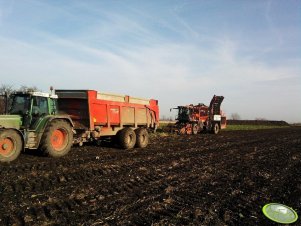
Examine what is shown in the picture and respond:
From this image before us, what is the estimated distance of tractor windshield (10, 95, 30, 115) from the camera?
10874mm

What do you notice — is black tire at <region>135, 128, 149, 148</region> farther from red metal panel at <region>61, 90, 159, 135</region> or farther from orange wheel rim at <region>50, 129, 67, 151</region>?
orange wheel rim at <region>50, 129, 67, 151</region>

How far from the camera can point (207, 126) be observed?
93.7ft

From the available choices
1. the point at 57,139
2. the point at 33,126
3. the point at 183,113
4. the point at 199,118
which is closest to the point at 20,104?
the point at 33,126

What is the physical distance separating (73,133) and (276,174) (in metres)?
7.03

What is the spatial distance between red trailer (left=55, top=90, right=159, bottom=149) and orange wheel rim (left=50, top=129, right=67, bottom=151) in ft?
3.32

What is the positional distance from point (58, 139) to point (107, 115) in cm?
268

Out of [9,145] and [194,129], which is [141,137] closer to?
[9,145]

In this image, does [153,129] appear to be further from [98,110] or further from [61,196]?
[61,196]

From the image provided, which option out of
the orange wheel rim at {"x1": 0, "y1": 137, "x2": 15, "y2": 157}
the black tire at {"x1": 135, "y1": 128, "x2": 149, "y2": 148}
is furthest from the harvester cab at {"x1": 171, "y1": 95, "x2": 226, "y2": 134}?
the orange wheel rim at {"x1": 0, "y1": 137, "x2": 15, "y2": 157}

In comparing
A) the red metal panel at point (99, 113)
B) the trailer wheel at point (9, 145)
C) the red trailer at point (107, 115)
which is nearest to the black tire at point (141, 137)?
the red trailer at point (107, 115)

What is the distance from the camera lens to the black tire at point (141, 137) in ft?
50.5

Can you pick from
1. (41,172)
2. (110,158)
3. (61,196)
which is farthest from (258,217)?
(110,158)

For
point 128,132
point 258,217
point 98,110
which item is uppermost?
point 98,110

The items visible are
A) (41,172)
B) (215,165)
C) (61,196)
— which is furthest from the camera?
(215,165)
